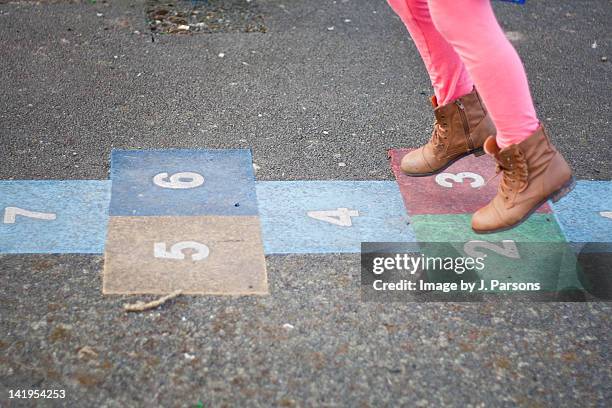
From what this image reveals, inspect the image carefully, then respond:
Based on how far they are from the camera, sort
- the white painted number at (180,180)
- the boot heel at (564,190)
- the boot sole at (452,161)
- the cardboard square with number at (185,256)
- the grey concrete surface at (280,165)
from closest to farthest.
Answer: the grey concrete surface at (280,165)
the cardboard square with number at (185,256)
the boot heel at (564,190)
the boot sole at (452,161)
the white painted number at (180,180)

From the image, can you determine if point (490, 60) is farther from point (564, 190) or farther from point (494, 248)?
point (494, 248)

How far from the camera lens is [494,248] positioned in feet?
9.91

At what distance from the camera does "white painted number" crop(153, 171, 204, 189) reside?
3.33 m

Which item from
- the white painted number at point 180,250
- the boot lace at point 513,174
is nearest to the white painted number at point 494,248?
the boot lace at point 513,174

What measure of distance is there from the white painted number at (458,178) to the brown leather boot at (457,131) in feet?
0.62

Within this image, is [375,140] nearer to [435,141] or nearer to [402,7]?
[435,141]

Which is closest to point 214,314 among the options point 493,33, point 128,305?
point 128,305

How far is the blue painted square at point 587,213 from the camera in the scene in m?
3.13

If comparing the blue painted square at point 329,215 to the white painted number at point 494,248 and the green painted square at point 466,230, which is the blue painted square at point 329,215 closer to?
the green painted square at point 466,230

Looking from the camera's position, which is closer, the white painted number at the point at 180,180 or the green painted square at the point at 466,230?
the green painted square at the point at 466,230

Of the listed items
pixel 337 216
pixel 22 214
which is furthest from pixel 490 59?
pixel 22 214

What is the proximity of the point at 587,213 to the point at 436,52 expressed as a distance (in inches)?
38.7

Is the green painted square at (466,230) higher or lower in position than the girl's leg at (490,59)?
lower

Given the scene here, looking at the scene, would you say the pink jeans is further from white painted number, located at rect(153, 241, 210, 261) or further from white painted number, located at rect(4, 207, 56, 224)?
white painted number, located at rect(4, 207, 56, 224)
